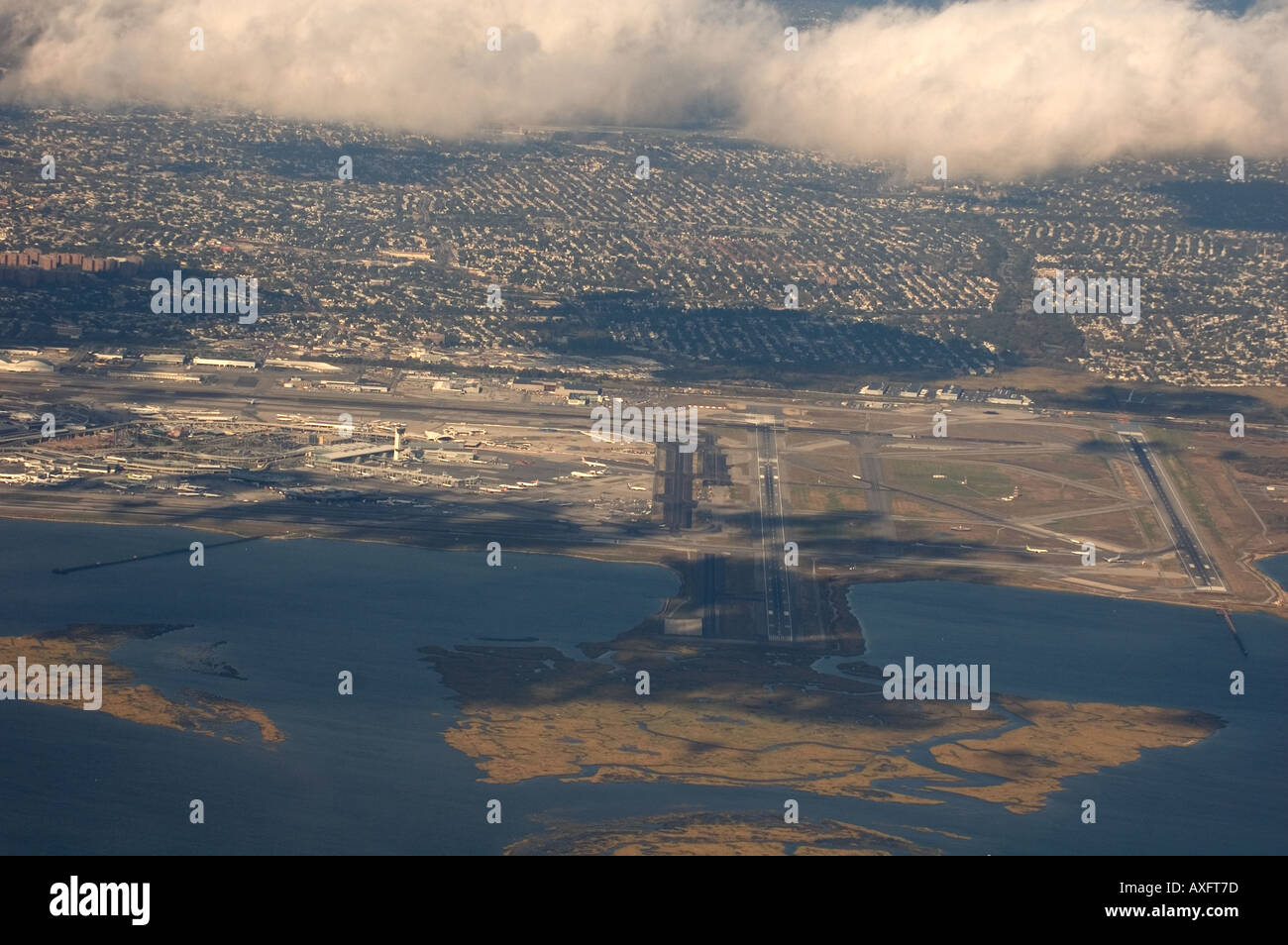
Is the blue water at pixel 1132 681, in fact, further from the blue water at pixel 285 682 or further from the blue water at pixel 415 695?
the blue water at pixel 285 682

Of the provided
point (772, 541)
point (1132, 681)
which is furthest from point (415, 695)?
point (1132, 681)

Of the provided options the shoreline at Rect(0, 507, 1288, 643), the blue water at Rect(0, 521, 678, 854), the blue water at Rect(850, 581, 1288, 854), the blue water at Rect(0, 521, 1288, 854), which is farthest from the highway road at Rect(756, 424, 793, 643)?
the blue water at Rect(0, 521, 678, 854)

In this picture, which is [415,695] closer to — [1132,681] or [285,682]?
[285,682]

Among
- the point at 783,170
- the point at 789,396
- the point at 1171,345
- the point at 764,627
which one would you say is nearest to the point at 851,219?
the point at 783,170

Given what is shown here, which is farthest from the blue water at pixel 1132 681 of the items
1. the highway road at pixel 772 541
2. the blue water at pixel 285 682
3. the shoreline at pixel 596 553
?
the blue water at pixel 285 682

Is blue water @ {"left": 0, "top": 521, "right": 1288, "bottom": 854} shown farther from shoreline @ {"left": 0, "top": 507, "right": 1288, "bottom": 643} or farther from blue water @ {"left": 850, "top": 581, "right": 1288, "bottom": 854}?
shoreline @ {"left": 0, "top": 507, "right": 1288, "bottom": 643}

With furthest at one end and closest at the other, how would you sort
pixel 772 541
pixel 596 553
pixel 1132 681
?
1. pixel 772 541
2. pixel 596 553
3. pixel 1132 681

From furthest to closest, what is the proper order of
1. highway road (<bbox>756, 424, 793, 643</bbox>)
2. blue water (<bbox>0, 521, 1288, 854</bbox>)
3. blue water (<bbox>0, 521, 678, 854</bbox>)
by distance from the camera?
1. highway road (<bbox>756, 424, 793, 643</bbox>)
2. blue water (<bbox>0, 521, 1288, 854</bbox>)
3. blue water (<bbox>0, 521, 678, 854</bbox>)

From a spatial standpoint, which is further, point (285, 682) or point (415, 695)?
point (285, 682)
